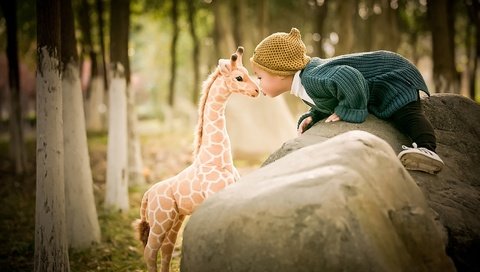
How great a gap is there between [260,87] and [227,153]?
2.45 ft

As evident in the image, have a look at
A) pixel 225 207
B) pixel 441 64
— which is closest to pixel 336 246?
pixel 225 207

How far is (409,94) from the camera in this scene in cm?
412

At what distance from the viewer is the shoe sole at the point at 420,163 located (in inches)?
148

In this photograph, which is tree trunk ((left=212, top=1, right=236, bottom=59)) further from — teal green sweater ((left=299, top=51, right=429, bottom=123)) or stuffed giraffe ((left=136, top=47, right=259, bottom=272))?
teal green sweater ((left=299, top=51, right=429, bottom=123))

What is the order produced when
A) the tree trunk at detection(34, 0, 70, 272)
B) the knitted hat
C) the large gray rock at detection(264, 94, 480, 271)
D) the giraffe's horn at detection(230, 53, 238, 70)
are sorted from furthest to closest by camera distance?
the tree trunk at detection(34, 0, 70, 272), the knitted hat, the giraffe's horn at detection(230, 53, 238, 70), the large gray rock at detection(264, 94, 480, 271)

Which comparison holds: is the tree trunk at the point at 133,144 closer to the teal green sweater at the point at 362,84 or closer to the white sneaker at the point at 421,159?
the teal green sweater at the point at 362,84

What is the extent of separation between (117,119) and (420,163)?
19.7ft

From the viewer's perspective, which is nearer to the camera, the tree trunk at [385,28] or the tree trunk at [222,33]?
the tree trunk at [222,33]

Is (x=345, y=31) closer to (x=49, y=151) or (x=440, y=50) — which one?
(x=440, y=50)

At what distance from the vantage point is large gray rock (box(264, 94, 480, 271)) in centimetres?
355

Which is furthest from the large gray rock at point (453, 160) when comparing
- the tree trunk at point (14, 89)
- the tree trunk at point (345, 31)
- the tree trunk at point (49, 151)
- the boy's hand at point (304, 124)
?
the tree trunk at point (14, 89)

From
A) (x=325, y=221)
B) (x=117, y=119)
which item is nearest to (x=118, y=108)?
(x=117, y=119)

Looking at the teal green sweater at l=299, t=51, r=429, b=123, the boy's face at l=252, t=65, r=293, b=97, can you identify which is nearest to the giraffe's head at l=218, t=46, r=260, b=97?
the boy's face at l=252, t=65, r=293, b=97

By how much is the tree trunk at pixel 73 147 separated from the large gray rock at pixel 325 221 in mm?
3834
